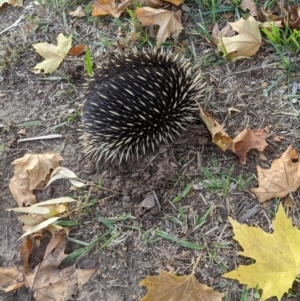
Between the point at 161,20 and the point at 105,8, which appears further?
the point at 105,8

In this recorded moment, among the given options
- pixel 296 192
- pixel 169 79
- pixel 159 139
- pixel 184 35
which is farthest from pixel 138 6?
pixel 296 192

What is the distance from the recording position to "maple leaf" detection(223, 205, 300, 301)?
7.04ft

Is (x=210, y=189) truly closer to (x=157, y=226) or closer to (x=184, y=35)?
(x=157, y=226)

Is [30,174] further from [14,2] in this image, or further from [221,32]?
[14,2]

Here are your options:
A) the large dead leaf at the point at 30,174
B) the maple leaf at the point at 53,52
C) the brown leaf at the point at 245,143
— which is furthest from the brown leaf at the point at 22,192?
the brown leaf at the point at 245,143

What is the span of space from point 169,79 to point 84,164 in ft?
2.64

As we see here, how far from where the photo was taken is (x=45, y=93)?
3.42m

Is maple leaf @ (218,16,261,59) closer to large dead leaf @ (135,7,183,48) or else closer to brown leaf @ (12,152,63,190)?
large dead leaf @ (135,7,183,48)

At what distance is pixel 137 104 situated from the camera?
8.93ft

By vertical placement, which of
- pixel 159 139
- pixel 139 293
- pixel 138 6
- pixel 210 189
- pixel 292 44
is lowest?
pixel 139 293

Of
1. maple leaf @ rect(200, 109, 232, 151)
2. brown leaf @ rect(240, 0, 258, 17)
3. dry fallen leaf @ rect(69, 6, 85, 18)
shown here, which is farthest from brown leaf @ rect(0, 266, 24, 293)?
brown leaf @ rect(240, 0, 258, 17)

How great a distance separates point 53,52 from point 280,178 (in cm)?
197

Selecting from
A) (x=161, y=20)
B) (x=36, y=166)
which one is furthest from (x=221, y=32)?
(x=36, y=166)

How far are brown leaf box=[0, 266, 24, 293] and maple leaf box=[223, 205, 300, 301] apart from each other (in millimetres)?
1196
